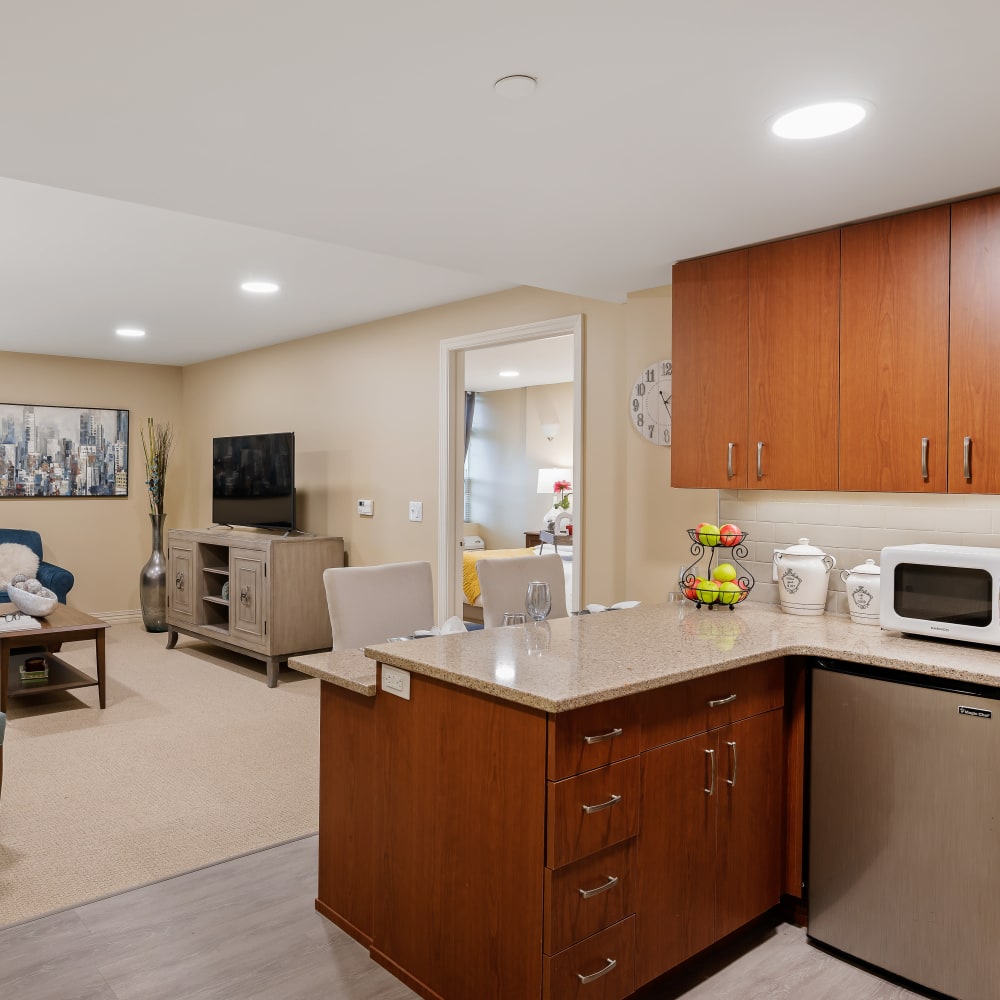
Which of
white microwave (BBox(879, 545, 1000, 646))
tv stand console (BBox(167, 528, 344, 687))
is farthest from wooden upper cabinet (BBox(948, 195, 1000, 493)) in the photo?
tv stand console (BBox(167, 528, 344, 687))

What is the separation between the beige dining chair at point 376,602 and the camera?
9.53 ft

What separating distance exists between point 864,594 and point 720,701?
85 cm

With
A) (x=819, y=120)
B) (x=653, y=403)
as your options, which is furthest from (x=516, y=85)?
(x=653, y=403)

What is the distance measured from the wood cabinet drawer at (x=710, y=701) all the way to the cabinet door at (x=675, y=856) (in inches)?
1.6

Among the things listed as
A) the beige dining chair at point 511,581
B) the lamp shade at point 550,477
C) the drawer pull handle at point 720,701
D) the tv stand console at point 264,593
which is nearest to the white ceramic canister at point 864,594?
the drawer pull handle at point 720,701

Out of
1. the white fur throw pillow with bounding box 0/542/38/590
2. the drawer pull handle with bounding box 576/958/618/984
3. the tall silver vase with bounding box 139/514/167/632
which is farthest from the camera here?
the tall silver vase with bounding box 139/514/167/632

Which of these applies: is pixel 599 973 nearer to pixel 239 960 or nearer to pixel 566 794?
pixel 566 794

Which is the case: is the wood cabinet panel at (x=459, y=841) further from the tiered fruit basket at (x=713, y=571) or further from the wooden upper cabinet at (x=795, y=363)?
the wooden upper cabinet at (x=795, y=363)

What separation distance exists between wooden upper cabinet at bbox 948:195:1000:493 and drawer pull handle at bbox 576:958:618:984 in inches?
65.6

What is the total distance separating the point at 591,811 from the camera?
1.86 metres

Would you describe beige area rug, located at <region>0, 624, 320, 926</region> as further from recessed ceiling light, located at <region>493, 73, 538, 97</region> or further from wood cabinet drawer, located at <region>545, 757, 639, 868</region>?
recessed ceiling light, located at <region>493, 73, 538, 97</region>

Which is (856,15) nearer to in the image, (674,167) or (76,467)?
(674,167)

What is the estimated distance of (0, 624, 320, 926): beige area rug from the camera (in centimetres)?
289

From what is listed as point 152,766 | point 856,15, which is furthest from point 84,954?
point 856,15
